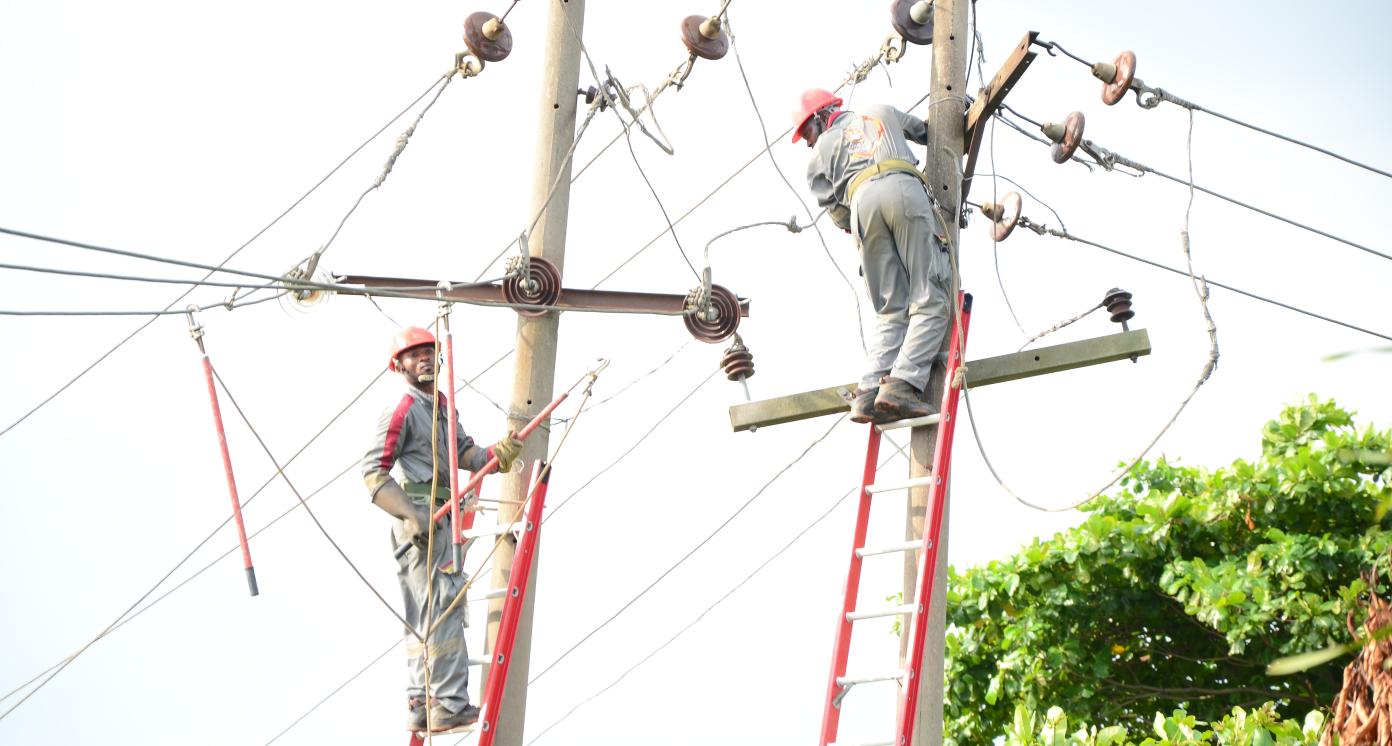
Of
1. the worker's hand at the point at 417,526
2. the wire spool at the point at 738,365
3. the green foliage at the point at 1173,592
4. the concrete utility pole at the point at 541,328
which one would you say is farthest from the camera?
the green foliage at the point at 1173,592

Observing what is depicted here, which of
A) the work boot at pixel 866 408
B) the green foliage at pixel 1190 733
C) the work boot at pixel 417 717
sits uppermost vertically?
the work boot at pixel 866 408

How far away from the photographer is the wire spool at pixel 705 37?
29.7ft

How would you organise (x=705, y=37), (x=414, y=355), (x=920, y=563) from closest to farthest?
(x=920, y=563) < (x=414, y=355) < (x=705, y=37)

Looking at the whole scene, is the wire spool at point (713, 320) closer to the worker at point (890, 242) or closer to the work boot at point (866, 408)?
the worker at point (890, 242)

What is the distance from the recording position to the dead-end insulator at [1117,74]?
777cm

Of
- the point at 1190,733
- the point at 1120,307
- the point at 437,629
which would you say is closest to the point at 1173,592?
the point at 1190,733

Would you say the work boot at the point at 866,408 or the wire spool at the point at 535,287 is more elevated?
the wire spool at the point at 535,287

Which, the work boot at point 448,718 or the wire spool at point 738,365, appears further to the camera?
the wire spool at point 738,365

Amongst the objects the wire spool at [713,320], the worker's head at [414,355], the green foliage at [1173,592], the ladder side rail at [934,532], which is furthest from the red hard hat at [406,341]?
the green foliage at [1173,592]

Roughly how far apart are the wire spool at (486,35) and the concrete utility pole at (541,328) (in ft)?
1.87

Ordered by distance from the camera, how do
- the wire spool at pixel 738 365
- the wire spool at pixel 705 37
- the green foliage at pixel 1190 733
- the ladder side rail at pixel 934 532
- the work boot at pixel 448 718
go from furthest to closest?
1. the wire spool at pixel 705 37
2. the wire spool at pixel 738 365
3. the green foliage at pixel 1190 733
4. the work boot at pixel 448 718
5. the ladder side rail at pixel 934 532

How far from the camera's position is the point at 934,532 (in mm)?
6891

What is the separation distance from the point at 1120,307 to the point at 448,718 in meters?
3.74

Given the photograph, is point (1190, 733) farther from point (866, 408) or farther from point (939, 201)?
point (939, 201)
